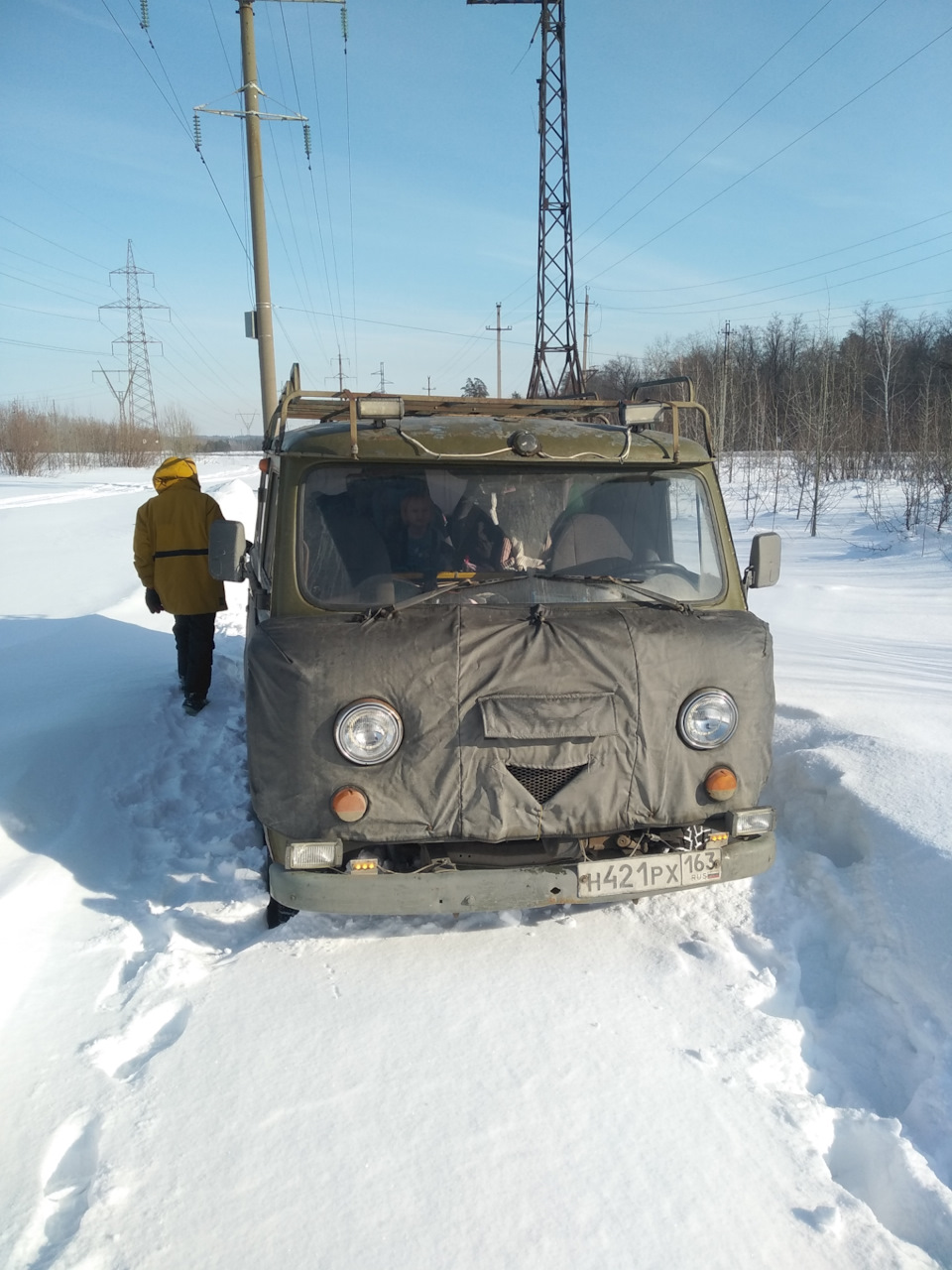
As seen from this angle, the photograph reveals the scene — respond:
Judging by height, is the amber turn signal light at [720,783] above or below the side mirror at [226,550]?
below

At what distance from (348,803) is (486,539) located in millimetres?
1359

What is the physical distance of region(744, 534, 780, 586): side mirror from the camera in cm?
437

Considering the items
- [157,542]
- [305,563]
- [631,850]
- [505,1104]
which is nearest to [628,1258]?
[505,1104]

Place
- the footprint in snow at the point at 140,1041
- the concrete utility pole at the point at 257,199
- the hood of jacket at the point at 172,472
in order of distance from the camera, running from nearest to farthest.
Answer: the footprint in snow at the point at 140,1041, the hood of jacket at the point at 172,472, the concrete utility pole at the point at 257,199

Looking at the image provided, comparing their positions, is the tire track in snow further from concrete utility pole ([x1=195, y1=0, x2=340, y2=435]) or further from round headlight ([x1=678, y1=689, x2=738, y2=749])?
concrete utility pole ([x1=195, y1=0, x2=340, y2=435])

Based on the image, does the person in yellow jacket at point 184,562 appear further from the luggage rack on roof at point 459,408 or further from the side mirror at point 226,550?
the side mirror at point 226,550

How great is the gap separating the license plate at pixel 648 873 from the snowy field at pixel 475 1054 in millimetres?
365

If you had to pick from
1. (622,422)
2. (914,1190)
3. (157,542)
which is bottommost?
(914,1190)

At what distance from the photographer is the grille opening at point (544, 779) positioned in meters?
3.41

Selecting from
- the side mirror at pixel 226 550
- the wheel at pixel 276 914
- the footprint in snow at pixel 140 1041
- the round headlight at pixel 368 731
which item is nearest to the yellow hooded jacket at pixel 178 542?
the side mirror at pixel 226 550

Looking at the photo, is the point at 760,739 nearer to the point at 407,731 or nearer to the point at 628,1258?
the point at 407,731

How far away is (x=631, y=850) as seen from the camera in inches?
141

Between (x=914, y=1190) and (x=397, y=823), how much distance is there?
195cm

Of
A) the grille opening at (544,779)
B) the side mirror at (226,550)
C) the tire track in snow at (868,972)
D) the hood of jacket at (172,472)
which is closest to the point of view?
the tire track in snow at (868,972)
